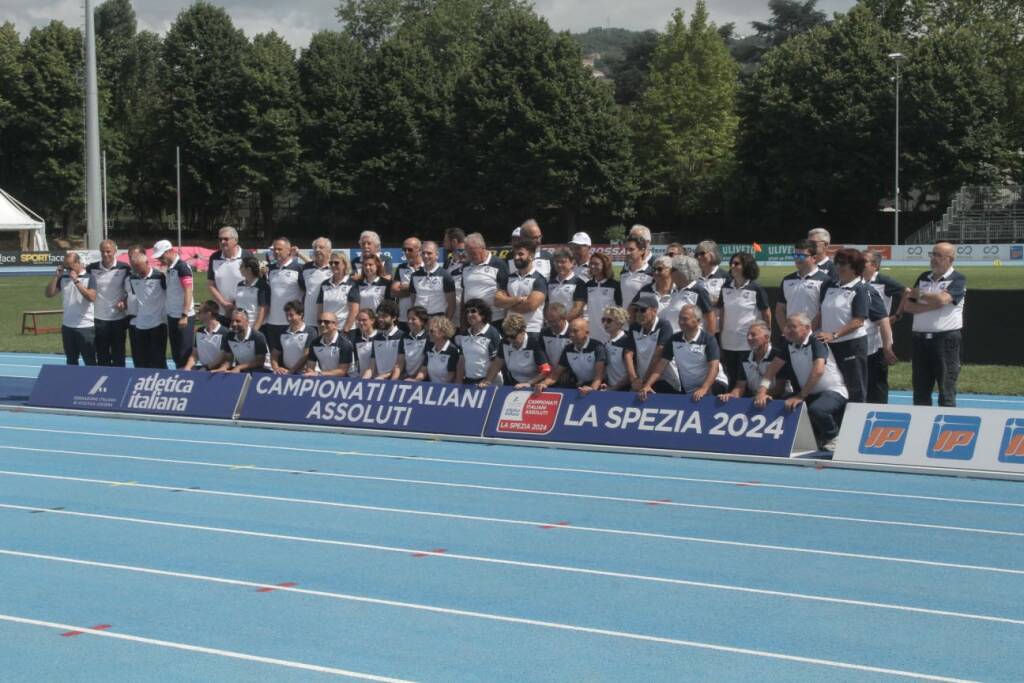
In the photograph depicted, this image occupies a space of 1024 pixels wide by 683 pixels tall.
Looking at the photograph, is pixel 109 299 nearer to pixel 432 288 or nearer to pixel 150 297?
pixel 150 297

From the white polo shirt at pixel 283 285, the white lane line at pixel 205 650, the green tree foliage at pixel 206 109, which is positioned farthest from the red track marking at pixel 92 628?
the green tree foliage at pixel 206 109

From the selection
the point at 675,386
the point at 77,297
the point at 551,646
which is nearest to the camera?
the point at 551,646

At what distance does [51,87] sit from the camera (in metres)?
70.5

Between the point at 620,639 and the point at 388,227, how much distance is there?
62619 millimetres

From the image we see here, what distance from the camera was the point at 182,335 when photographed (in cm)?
1430

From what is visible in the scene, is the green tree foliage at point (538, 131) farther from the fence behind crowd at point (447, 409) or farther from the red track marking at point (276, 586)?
the red track marking at point (276, 586)

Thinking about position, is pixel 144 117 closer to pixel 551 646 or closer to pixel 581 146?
pixel 581 146

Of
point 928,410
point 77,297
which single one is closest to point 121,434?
point 77,297

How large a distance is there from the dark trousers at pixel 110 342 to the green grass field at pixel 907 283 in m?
7.22

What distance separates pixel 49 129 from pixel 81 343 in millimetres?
59110

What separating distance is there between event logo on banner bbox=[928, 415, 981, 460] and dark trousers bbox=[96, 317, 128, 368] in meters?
9.11

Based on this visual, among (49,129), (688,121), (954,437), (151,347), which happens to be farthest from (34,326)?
(688,121)

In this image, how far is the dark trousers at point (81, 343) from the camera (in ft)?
49.8

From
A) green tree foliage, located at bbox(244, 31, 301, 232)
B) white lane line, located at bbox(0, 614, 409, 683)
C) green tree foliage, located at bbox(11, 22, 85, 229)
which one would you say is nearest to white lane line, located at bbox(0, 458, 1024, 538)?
white lane line, located at bbox(0, 614, 409, 683)
